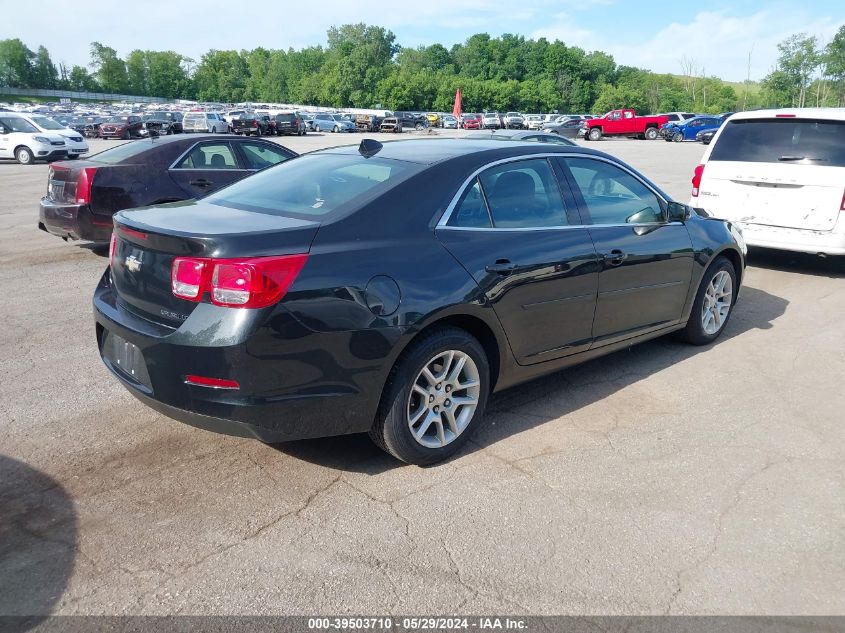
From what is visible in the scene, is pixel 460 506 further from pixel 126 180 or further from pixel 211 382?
pixel 126 180

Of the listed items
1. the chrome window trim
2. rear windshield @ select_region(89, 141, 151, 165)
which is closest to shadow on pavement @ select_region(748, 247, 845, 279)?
the chrome window trim

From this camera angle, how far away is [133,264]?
3.55 meters

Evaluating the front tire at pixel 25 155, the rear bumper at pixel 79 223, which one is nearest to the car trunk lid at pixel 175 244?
the rear bumper at pixel 79 223

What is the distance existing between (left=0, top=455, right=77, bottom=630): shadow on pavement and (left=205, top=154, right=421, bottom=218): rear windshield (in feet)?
5.62

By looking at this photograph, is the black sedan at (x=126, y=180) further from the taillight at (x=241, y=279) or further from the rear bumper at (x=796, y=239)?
the rear bumper at (x=796, y=239)

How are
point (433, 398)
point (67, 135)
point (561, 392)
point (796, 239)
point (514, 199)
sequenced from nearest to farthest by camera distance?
point (433, 398) < point (514, 199) < point (561, 392) < point (796, 239) < point (67, 135)

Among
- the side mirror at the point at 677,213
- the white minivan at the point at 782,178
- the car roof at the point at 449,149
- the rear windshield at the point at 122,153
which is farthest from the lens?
the rear windshield at the point at 122,153

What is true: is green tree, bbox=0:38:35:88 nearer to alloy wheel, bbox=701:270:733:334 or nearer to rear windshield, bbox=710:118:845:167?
rear windshield, bbox=710:118:845:167

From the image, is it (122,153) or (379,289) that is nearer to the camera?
(379,289)

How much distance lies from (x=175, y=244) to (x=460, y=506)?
1787 millimetres

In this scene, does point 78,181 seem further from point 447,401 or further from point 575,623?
point 575,623

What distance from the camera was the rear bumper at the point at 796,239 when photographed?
→ 25.7ft

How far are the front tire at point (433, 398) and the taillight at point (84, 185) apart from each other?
241 inches

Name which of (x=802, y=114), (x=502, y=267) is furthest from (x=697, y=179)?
(x=502, y=267)
